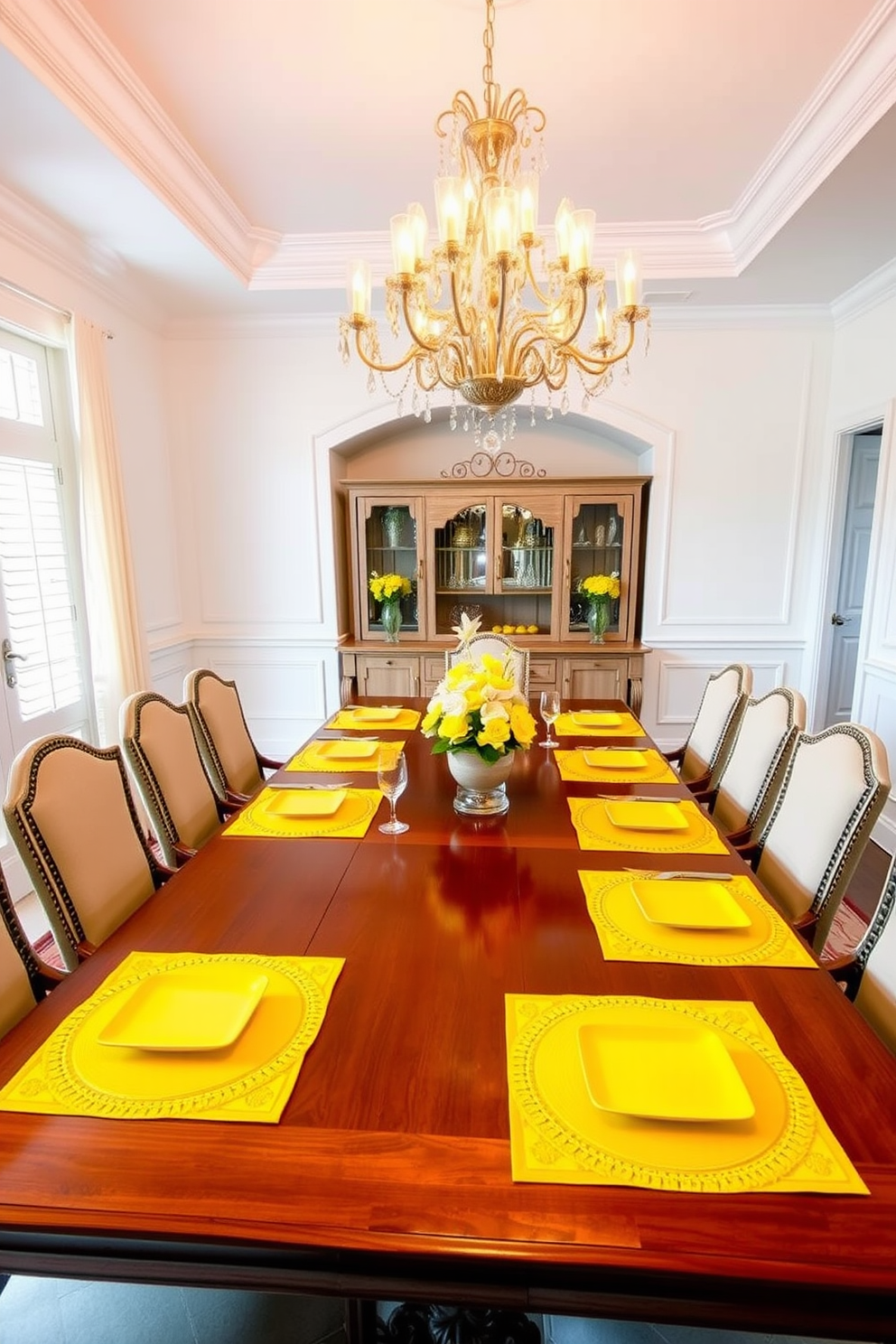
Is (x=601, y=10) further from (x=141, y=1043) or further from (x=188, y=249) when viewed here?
(x=141, y=1043)

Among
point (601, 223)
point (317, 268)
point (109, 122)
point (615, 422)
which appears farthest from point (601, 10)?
point (615, 422)

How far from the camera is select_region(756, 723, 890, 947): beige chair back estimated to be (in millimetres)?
1421

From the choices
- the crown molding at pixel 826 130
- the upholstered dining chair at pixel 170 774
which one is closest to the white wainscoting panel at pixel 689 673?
the crown molding at pixel 826 130

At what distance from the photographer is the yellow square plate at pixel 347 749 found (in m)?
2.15

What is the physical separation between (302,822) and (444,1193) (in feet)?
3.38

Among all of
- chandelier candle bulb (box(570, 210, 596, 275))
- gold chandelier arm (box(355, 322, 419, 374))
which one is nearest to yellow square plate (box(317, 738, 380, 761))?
gold chandelier arm (box(355, 322, 419, 374))

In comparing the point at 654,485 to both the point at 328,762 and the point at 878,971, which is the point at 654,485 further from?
the point at 878,971

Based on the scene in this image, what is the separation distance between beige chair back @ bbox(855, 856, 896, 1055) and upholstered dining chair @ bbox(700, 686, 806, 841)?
0.64m

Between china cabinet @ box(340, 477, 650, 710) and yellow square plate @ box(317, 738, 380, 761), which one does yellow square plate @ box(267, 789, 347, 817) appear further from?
china cabinet @ box(340, 477, 650, 710)

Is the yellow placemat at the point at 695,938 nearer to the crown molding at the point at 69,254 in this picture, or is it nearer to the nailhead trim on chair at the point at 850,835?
the nailhead trim on chair at the point at 850,835

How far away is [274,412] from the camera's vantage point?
3.83 meters

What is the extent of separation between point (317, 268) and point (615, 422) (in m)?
1.73

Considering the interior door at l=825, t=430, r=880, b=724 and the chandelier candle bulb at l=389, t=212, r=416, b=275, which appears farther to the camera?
the interior door at l=825, t=430, r=880, b=724

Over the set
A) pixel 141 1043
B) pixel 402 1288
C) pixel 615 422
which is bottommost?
pixel 402 1288
